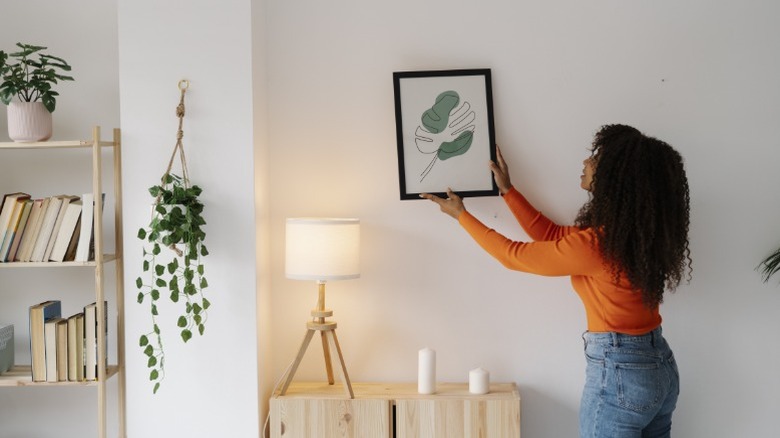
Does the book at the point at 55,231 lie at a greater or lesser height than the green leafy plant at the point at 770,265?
greater

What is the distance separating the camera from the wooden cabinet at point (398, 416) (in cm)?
282

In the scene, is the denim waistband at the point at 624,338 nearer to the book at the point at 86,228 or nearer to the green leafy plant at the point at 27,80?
the book at the point at 86,228

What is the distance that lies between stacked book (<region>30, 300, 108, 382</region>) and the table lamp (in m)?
0.74

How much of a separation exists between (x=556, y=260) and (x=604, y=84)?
0.86 metres

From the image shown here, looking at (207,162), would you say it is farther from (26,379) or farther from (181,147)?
(26,379)

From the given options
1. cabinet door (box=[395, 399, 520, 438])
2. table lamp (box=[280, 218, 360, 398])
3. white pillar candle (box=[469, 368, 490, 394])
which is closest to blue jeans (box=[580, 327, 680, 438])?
cabinet door (box=[395, 399, 520, 438])

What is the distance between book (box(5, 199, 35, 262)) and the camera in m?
2.90

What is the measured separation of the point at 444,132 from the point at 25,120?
160 cm

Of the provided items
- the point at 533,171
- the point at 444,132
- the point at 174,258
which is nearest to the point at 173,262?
the point at 174,258

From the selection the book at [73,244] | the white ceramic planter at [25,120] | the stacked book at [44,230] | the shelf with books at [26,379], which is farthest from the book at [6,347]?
the white ceramic planter at [25,120]

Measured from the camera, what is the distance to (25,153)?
3219 mm

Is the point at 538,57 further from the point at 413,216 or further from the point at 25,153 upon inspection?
the point at 25,153

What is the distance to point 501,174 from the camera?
9.75ft

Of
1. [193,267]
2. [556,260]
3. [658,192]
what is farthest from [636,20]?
[193,267]
